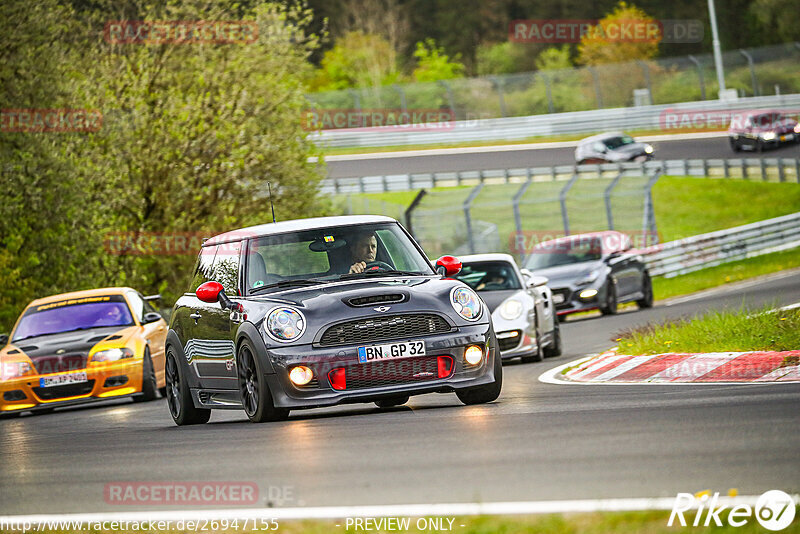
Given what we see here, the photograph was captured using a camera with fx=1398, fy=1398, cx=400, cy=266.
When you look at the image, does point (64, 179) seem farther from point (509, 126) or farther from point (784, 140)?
point (509, 126)

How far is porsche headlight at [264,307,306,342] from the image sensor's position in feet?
33.1

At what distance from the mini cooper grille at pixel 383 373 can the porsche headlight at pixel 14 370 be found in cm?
747

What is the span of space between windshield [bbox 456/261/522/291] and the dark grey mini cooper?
6.25 metres

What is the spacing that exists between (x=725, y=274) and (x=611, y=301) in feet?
26.3

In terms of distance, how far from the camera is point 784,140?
49.5 meters

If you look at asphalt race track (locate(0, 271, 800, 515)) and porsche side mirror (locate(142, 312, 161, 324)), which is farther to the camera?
porsche side mirror (locate(142, 312, 161, 324))

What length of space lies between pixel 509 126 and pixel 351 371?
53.3 m

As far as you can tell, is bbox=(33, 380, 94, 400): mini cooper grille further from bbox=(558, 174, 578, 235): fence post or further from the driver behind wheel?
bbox=(558, 174, 578, 235): fence post

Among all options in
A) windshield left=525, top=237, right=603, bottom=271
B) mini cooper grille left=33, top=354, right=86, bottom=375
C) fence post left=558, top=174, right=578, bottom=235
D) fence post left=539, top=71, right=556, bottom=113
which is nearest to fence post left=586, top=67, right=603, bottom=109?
fence post left=539, top=71, right=556, bottom=113

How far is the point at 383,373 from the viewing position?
10.0 m

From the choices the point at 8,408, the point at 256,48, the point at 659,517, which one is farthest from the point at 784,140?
the point at 659,517

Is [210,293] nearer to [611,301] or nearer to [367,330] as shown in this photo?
[367,330]

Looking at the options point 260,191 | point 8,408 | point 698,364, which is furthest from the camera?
point 260,191

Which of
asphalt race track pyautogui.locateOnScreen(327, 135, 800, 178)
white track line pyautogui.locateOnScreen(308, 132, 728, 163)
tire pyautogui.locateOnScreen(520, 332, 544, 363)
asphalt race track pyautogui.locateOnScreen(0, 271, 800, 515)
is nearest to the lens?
asphalt race track pyautogui.locateOnScreen(0, 271, 800, 515)
